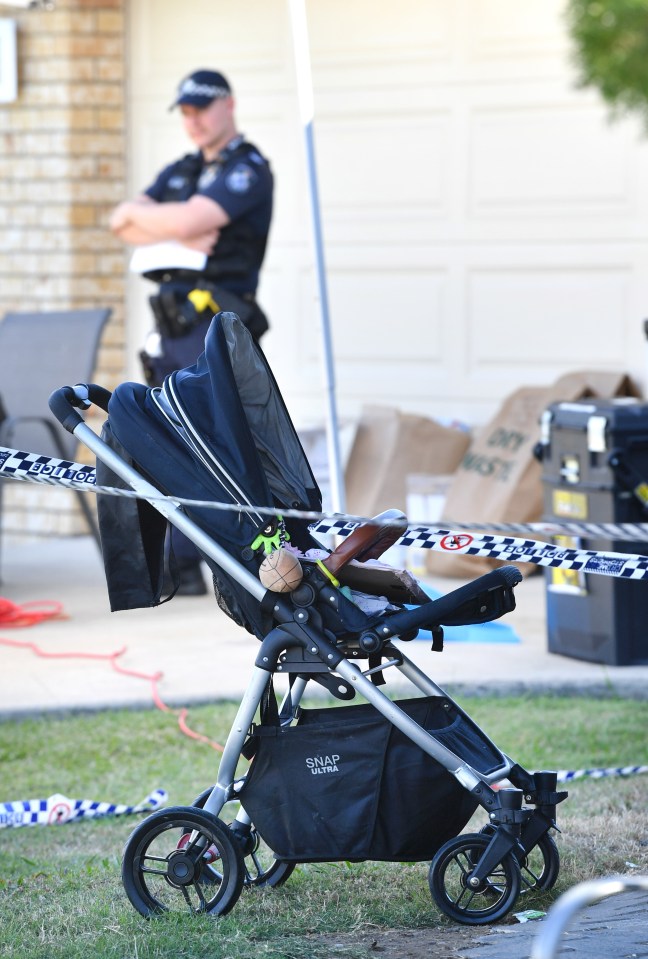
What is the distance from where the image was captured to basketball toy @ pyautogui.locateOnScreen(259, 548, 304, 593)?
3.11m

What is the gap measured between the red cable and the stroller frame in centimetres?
159

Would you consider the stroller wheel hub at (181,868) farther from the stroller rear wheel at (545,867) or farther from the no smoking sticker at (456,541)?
the no smoking sticker at (456,541)

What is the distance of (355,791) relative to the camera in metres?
3.13

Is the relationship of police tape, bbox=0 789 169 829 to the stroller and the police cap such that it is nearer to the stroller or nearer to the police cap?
the stroller

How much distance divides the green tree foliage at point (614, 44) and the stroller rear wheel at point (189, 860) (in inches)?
131

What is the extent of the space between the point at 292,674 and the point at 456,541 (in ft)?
1.68

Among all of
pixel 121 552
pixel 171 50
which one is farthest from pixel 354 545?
pixel 171 50

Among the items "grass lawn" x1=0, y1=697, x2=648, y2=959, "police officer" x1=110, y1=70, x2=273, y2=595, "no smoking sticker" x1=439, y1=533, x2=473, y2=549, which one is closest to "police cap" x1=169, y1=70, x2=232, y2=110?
"police officer" x1=110, y1=70, x2=273, y2=595

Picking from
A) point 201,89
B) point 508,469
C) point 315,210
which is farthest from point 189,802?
point 201,89

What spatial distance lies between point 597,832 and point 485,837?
0.71m

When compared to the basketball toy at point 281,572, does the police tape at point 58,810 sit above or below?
below

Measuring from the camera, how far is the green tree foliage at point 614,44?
17.4 ft

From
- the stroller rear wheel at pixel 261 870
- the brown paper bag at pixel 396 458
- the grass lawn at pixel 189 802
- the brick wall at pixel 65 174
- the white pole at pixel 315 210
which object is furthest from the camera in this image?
the brick wall at pixel 65 174

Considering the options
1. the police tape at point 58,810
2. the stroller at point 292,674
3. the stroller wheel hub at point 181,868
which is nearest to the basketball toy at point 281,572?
the stroller at point 292,674
